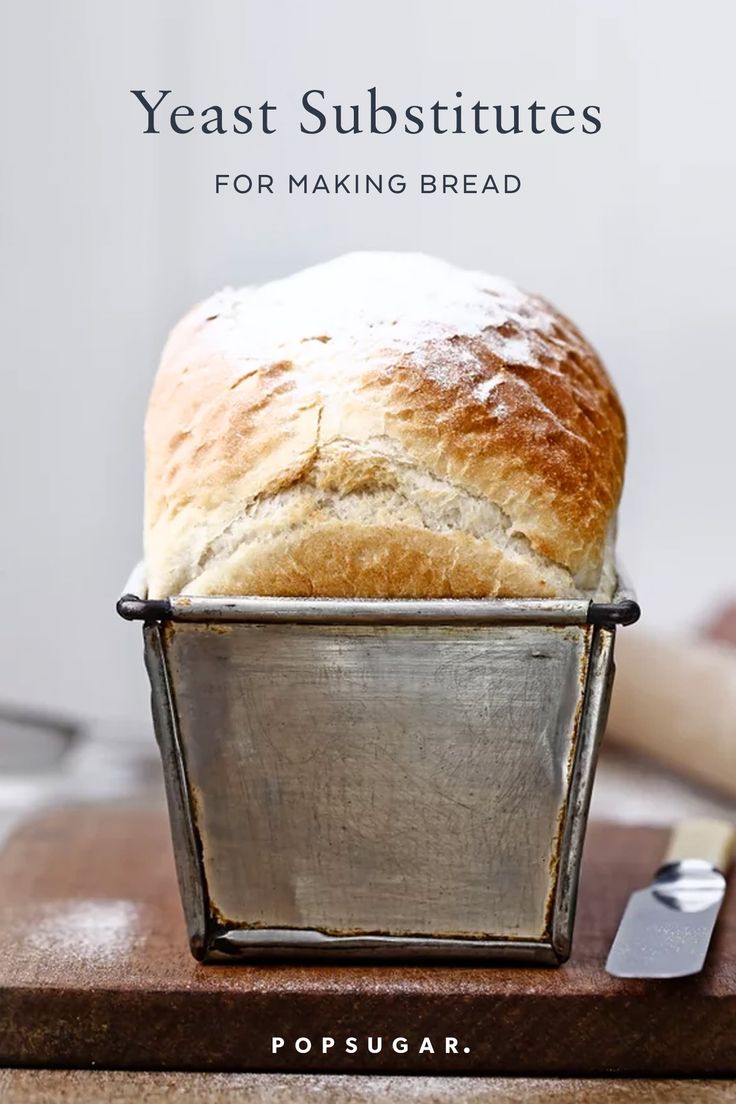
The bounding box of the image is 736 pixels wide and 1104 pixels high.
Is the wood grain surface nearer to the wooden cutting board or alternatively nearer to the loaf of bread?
the wooden cutting board

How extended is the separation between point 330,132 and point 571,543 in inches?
16.2

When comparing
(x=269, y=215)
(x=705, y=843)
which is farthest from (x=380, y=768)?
(x=269, y=215)

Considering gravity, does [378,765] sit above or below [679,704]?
above

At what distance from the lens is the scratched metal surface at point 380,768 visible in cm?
86

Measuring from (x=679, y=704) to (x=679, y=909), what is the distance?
0.45m

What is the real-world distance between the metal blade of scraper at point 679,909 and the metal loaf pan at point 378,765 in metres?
0.05

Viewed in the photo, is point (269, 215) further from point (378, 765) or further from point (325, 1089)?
point (325, 1089)

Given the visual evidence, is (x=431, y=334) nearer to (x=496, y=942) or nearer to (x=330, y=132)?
(x=330, y=132)

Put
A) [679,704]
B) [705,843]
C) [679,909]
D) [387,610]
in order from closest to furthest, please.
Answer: [387,610] → [679,909] → [705,843] → [679,704]

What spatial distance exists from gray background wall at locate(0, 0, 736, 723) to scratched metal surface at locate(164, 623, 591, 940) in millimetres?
404

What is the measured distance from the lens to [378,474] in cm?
84

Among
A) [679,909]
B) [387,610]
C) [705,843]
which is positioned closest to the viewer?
[387,610]

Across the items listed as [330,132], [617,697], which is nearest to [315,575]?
[330,132]

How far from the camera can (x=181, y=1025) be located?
0.88 m
